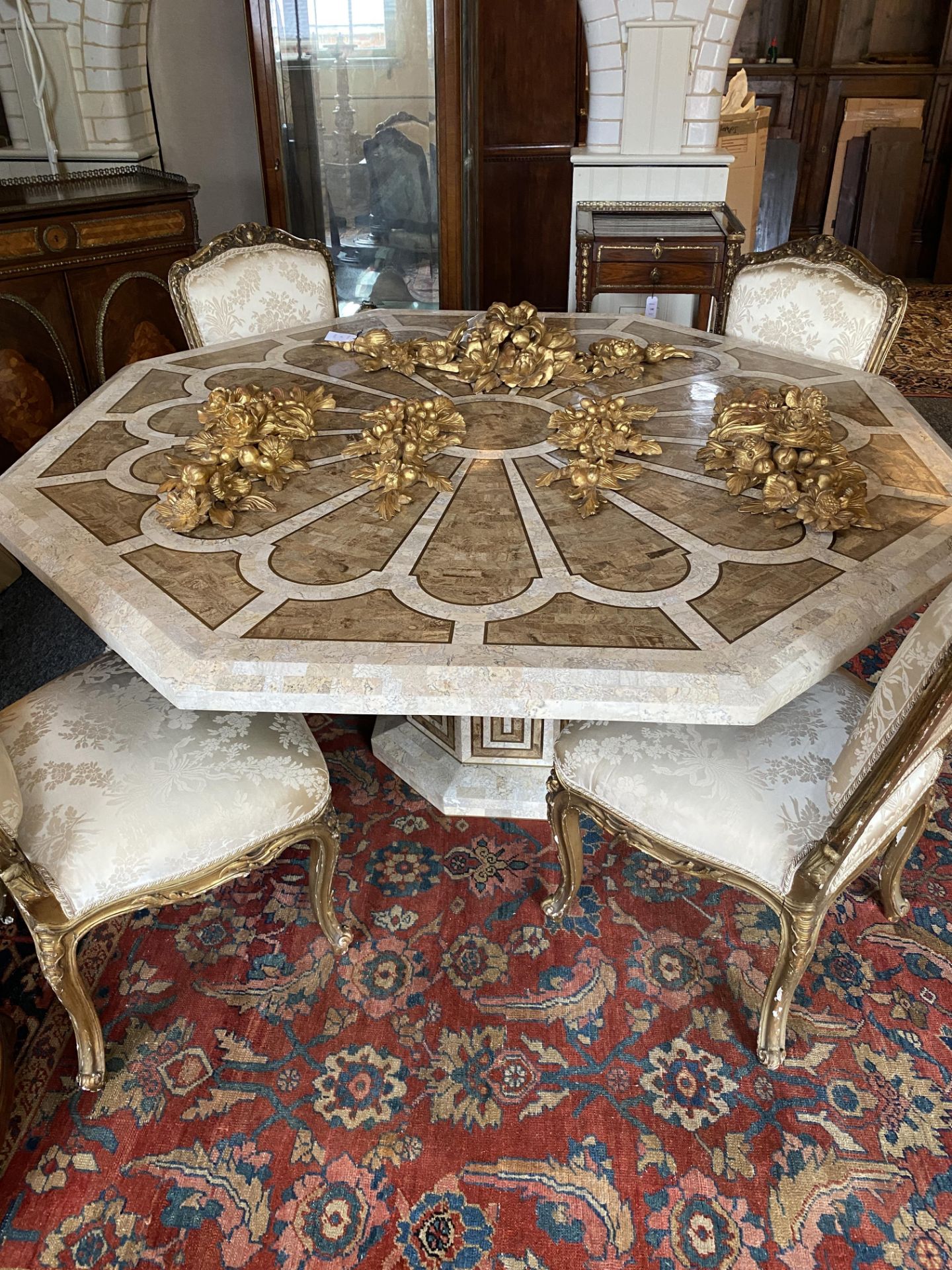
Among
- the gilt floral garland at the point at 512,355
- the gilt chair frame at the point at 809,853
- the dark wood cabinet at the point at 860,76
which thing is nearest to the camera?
the gilt chair frame at the point at 809,853

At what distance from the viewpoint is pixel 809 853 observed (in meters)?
1.22

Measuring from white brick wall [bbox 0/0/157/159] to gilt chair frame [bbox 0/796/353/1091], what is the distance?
10.1 ft

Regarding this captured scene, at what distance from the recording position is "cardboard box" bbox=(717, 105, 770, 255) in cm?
462

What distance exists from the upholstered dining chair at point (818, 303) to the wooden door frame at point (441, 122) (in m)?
1.48

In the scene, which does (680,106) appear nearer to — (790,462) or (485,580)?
(790,462)

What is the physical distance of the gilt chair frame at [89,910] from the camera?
3.93 feet

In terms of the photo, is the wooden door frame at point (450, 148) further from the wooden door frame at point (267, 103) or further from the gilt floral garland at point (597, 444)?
the gilt floral garland at point (597, 444)

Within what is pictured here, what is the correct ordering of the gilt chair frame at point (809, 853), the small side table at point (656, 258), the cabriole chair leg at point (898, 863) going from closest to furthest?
the gilt chair frame at point (809, 853), the cabriole chair leg at point (898, 863), the small side table at point (656, 258)

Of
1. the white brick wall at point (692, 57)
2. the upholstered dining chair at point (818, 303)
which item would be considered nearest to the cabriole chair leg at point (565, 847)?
the upholstered dining chair at point (818, 303)

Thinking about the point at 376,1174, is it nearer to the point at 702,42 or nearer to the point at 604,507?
the point at 604,507

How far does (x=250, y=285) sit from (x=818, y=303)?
4.73 ft

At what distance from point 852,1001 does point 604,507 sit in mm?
887

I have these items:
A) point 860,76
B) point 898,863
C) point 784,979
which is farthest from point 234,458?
point 860,76

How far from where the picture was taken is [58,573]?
139 cm
